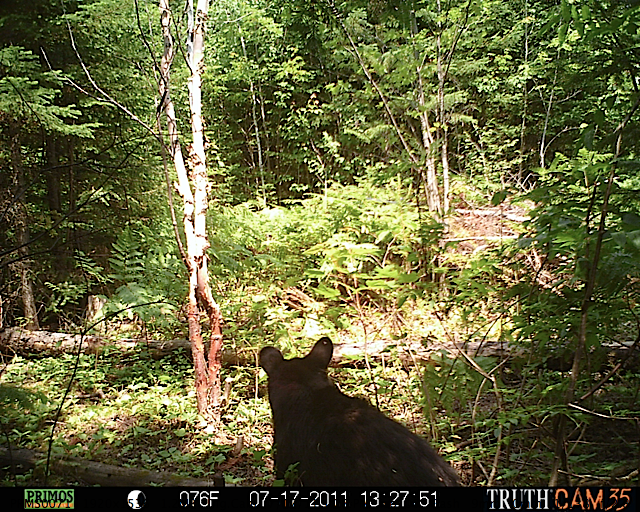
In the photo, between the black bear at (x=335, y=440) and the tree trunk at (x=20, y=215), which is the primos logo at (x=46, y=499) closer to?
the black bear at (x=335, y=440)

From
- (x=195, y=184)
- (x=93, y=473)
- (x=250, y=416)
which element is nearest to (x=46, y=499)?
(x=93, y=473)

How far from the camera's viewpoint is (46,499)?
1833 millimetres

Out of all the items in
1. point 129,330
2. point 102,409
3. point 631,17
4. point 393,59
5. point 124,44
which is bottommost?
point 102,409

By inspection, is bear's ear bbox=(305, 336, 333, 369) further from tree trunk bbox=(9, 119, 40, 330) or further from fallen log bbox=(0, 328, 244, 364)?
tree trunk bbox=(9, 119, 40, 330)

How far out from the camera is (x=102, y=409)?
3.95 meters

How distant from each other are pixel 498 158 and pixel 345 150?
2.55 m

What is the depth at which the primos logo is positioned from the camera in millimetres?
1790

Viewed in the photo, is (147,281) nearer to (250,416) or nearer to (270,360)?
(250,416)

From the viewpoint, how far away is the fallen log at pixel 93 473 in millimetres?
2201

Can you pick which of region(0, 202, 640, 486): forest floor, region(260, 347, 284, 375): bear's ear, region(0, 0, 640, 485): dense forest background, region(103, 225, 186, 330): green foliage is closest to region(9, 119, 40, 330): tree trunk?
region(0, 0, 640, 485): dense forest background

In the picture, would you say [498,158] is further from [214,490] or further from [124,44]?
→ [214,490]

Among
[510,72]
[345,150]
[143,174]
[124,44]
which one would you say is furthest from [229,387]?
[510,72]

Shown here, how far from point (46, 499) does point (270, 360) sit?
98cm

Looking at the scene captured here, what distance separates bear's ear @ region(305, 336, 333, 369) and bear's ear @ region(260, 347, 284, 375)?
152 millimetres
